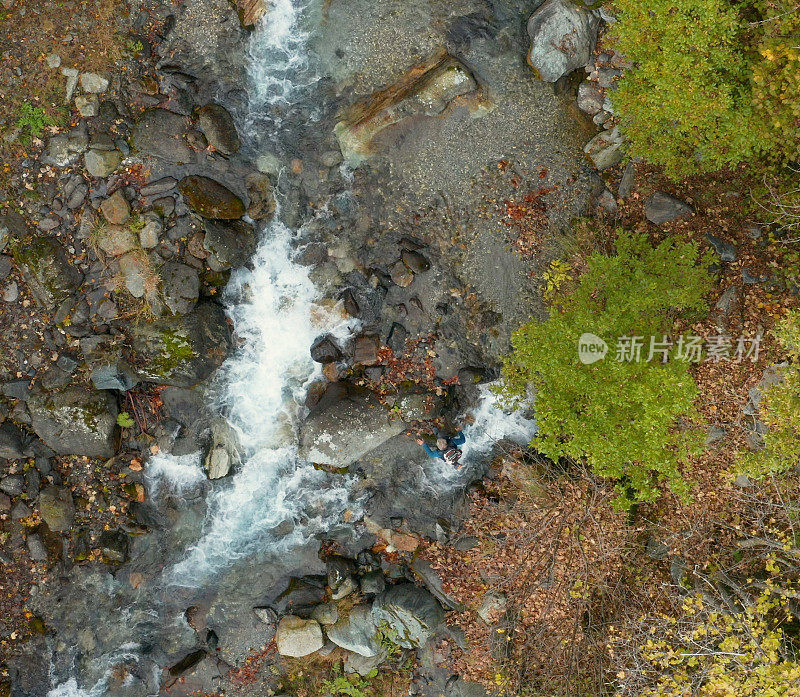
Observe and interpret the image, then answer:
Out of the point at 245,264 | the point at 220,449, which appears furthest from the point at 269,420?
the point at 245,264

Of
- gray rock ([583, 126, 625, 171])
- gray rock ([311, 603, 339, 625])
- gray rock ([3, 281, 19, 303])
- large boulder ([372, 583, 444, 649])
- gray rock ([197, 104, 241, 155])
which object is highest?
gray rock ([583, 126, 625, 171])

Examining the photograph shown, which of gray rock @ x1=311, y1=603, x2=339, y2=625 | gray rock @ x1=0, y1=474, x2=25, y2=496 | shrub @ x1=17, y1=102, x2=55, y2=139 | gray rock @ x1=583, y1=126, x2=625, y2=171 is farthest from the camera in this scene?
gray rock @ x1=311, y1=603, x2=339, y2=625

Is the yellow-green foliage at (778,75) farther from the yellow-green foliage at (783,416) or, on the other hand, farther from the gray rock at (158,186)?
the gray rock at (158,186)

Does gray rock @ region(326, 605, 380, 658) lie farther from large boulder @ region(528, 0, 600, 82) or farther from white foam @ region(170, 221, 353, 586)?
large boulder @ region(528, 0, 600, 82)

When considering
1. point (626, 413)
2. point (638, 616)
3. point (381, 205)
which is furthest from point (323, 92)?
point (638, 616)

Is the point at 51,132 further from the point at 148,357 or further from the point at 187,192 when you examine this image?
the point at 148,357

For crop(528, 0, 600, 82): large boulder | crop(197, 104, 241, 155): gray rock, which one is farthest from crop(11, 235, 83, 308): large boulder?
crop(528, 0, 600, 82): large boulder
